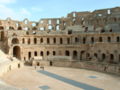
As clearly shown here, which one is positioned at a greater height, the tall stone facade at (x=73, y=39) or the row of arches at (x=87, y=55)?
the tall stone facade at (x=73, y=39)

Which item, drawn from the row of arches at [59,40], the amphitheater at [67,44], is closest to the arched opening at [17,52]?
the amphitheater at [67,44]

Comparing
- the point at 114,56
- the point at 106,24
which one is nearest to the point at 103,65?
the point at 114,56

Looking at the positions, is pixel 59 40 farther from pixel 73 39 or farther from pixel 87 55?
pixel 87 55

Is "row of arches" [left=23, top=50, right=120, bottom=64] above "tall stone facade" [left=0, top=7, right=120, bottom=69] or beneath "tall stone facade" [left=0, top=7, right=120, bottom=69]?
beneath

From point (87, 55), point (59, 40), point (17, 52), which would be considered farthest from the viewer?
point (17, 52)

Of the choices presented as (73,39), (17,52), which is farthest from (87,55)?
(17,52)

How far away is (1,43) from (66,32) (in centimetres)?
1809

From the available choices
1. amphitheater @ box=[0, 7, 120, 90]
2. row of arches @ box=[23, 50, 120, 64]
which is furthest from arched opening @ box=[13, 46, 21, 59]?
row of arches @ box=[23, 50, 120, 64]

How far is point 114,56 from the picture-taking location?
111 ft

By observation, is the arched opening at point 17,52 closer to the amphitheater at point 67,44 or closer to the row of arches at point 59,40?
the amphitheater at point 67,44

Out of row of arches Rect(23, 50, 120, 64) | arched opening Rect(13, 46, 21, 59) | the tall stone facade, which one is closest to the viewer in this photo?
row of arches Rect(23, 50, 120, 64)

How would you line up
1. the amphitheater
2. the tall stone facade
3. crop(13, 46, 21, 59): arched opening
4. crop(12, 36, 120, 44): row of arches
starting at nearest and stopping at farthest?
the amphitheater
the tall stone facade
crop(12, 36, 120, 44): row of arches
crop(13, 46, 21, 59): arched opening

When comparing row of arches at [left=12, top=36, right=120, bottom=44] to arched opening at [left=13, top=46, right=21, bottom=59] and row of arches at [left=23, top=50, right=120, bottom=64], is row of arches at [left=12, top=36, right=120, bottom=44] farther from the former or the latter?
row of arches at [left=23, top=50, right=120, bottom=64]

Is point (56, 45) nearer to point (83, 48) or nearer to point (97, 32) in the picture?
point (83, 48)
